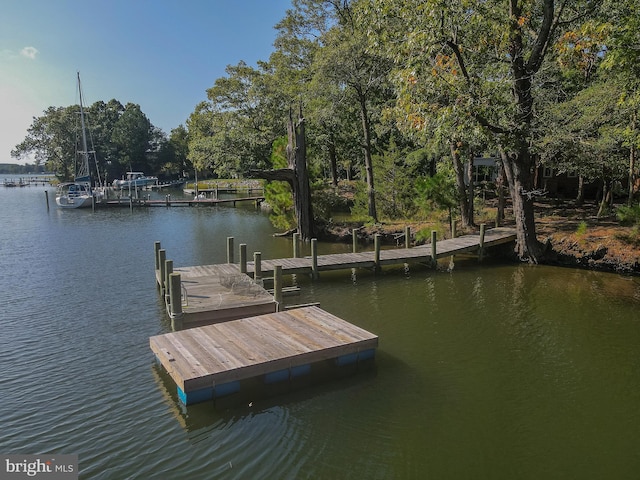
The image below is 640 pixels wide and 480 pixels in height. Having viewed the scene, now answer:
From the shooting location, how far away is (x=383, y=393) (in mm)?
8594

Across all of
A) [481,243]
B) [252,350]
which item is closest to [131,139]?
[481,243]

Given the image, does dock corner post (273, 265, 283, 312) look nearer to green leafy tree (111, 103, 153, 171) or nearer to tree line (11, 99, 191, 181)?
tree line (11, 99, 191, 181)

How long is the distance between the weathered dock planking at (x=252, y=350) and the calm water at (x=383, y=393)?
0.46 meters

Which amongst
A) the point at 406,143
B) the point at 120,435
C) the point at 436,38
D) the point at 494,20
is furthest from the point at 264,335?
the point at 406,143

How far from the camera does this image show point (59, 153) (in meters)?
85.4

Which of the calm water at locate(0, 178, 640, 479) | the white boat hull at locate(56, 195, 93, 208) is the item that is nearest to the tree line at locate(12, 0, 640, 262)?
the calm water at locate(0, 178, 640, 479)

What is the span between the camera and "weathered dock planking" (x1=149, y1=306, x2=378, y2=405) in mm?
7980

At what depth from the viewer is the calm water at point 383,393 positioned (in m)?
6.74

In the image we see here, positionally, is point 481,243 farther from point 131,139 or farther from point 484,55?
point 131,139

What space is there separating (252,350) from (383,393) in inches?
102

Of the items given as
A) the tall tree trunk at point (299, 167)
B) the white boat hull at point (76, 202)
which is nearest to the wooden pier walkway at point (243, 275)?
the tall tree trunk at point (299, 167)

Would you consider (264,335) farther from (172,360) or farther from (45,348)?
(45,348)

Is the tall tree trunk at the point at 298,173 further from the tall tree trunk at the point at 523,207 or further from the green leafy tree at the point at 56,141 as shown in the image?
the green leafy tree at the point at 56,141

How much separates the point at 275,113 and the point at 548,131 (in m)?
25.1
